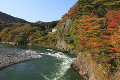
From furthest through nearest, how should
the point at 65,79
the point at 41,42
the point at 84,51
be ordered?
the point at 41,42 < the point at 84,51 < the point at 65,79

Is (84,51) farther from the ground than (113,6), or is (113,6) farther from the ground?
(113,6)

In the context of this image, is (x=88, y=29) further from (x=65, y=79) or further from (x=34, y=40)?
(x=34, y=40)

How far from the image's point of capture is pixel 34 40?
3140 inches

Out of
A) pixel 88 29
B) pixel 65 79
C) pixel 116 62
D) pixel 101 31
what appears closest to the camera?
pixel 116 62

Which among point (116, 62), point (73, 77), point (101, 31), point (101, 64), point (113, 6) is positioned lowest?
point (73, 77)

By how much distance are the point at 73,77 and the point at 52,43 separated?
52387 millimetres

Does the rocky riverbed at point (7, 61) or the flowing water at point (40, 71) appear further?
the rocky riverbed at point (7, 61)

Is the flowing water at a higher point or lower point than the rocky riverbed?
lower

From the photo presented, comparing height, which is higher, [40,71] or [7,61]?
[7,61]

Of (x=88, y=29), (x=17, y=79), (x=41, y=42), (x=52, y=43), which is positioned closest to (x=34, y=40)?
(x=41, y=42)

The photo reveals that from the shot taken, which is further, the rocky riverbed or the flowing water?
the rocky riverbed

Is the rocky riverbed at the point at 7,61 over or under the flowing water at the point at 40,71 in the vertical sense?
over

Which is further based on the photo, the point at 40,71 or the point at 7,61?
the point at 7,61

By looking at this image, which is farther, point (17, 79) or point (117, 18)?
point (17, 79)
